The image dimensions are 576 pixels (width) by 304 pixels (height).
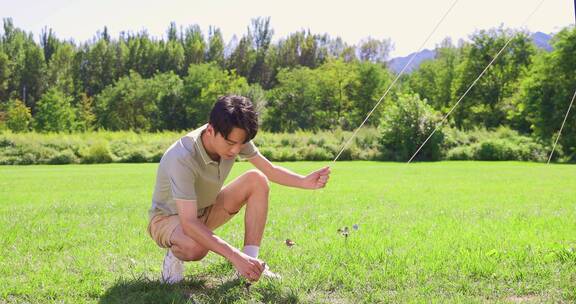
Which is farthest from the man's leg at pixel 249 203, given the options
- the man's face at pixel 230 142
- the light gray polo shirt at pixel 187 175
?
the man's face at pixel 230 142

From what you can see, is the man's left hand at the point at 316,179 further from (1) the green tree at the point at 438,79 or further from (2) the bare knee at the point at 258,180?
(1) the green tree at the point at 438,79

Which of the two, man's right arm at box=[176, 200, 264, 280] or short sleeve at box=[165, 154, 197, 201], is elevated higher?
short sleeve at box=[165, 154, 197, 201]

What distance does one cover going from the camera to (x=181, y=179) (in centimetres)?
375

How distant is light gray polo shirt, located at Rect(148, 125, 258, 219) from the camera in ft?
12.3

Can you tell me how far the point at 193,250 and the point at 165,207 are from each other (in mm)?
410

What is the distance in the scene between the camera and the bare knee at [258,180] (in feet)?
14.4

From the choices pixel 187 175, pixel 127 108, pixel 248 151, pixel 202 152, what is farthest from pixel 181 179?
pixel 127 108

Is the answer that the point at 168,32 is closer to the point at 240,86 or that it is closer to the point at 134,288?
the point at 240,86

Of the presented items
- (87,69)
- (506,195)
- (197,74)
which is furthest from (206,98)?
(506,195)

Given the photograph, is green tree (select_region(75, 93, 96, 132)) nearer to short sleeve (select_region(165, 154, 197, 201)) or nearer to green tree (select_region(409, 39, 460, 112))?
green tree (select_region(409, 39, 460, 112))

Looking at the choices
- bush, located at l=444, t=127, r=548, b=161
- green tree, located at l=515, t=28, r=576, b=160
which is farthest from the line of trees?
bush, located at l=444, t=127, r=548, b=161

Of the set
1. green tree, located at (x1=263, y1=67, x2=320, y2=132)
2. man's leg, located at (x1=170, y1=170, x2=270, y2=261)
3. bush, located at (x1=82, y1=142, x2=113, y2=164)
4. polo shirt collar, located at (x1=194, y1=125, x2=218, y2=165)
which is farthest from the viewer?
Result: green tree, located at (x1=263, y1=67, x2=320, y2=132)

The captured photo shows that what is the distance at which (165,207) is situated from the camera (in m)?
4.19

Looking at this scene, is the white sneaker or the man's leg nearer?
the white sneaker
